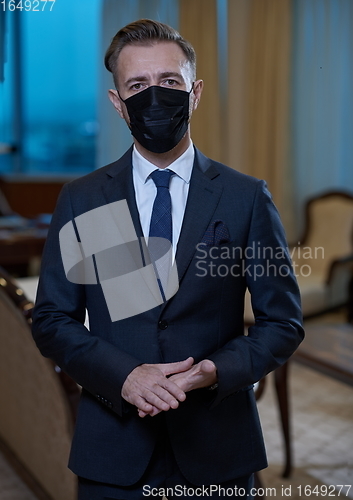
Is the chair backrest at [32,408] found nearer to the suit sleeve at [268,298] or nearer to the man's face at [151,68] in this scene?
the suit sleeve at [268,298]

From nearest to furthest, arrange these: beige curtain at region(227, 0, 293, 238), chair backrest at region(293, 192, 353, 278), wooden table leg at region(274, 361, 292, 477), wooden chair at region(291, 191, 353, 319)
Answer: beige curtain at region(227, 0, 293, 238) < wooden table leg at region(274, 361, 292, 477) < wooden chair at region(291, 191, 353, 319) < chair backrest at region(293, 192, 353, 278)

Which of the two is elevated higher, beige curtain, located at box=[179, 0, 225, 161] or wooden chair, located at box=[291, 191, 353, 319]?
beige curtain, located at box=[179, 0, 225, 161]

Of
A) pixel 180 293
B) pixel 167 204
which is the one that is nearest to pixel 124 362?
pixel 180 293

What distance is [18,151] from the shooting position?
688 cm

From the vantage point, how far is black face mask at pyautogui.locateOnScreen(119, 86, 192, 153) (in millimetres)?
1122

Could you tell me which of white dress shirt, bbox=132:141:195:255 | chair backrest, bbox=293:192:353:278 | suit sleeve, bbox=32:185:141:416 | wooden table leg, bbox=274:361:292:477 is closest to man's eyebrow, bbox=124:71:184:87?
white dress shirt, bbox=132:141:195:255

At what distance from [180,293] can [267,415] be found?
2243mm

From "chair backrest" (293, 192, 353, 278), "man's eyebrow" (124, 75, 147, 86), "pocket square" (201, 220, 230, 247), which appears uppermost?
"man's eyebrow" (124, 75, 147, 86)

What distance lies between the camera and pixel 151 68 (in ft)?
3.65

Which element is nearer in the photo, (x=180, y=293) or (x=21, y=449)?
(x=180, y=293)

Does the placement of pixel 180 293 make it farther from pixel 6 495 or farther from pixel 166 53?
pixel 6 495

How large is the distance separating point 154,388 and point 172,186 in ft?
1.37

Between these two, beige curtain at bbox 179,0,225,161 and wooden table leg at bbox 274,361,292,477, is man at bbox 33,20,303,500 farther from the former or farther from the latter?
wooden table leg at bbox 274,361,292,477
